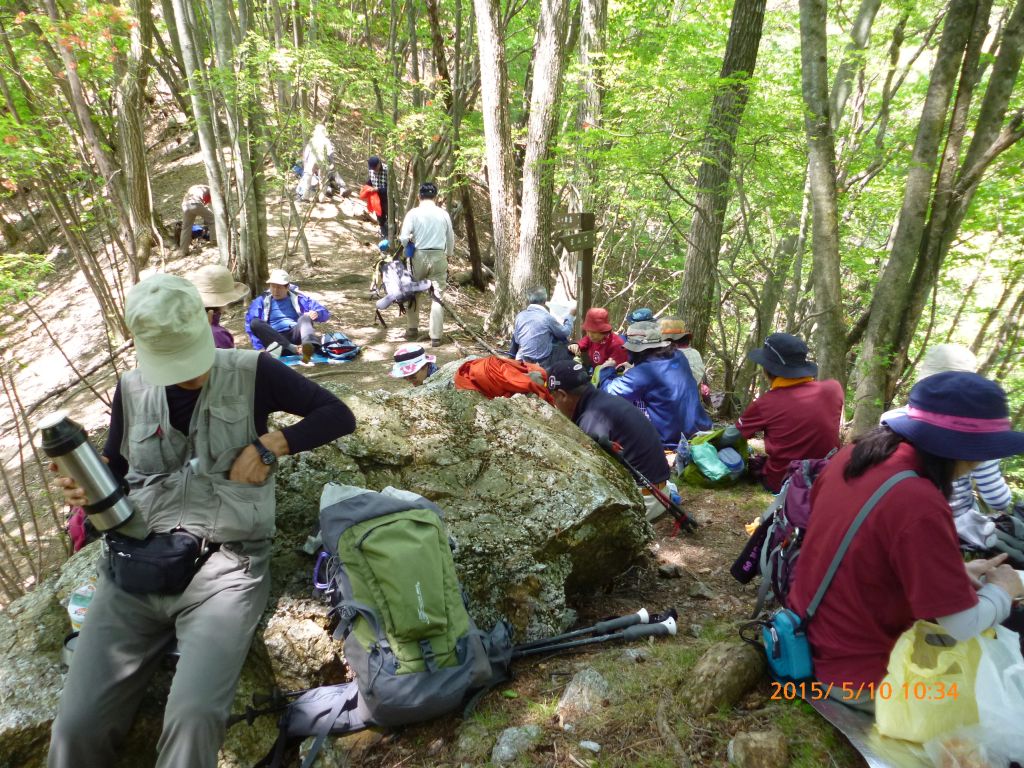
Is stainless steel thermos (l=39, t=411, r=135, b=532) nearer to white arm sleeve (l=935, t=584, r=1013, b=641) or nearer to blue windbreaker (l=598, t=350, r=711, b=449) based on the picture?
white arm sleeve (l=935, t=584, r=1013, b=641)

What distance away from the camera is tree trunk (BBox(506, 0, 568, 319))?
8.27 meters

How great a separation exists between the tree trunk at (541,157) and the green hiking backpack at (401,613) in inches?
270

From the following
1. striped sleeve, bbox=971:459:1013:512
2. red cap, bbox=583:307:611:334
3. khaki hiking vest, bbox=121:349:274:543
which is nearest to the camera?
khaki hiking vest, bbox=121:349:274:543

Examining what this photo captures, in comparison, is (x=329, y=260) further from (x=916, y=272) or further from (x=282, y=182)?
(x=916, y=272)

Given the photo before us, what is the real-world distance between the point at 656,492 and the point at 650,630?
1.78m

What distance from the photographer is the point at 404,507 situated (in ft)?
8.86

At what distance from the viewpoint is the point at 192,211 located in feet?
39.0

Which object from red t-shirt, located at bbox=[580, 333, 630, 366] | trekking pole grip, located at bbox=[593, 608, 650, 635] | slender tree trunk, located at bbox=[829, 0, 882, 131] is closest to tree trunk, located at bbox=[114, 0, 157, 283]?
red t-shirt, located at bbox=[580, 333, 630, 366]

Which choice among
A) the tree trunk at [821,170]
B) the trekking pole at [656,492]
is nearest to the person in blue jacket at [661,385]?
the trekking pole at [656,492]

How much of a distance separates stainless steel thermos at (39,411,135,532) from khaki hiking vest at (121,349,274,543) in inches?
7.1

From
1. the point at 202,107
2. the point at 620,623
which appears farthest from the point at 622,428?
the point at 202,107

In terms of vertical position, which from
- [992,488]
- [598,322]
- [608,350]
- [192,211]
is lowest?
[608,350]

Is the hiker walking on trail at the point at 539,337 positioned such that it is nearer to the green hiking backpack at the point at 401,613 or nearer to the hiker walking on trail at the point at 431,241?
the hiker walking on trail at the point at 431,241
